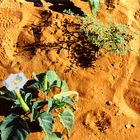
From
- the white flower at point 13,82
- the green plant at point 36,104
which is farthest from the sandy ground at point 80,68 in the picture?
the white flower at point 13,82

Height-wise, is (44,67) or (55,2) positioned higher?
(55,2)

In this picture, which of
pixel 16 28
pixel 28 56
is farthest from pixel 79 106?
pixel 16 28

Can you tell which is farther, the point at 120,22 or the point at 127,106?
the point at 120,22

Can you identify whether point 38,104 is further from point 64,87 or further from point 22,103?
point 64,87

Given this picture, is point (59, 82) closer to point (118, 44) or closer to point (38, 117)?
point (38, 117)

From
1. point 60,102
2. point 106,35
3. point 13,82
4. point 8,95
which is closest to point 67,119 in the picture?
point 60,102

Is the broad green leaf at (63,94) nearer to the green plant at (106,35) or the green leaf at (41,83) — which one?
the green leaf at (41,83)

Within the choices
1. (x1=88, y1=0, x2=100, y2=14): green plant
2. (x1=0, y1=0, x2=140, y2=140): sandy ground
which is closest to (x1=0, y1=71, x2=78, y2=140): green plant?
(x1=0, y1=0, x2=140, y2=140): sandy ground

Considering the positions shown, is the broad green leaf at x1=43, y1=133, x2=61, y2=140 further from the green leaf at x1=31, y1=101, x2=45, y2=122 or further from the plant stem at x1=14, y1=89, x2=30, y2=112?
the plant stem at x1=14, y1=89, x2=30, y2=112
